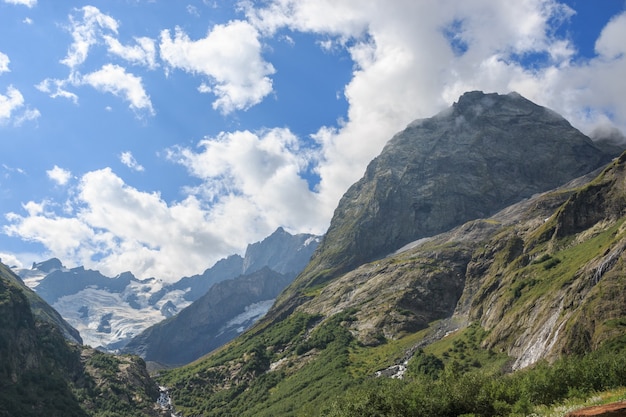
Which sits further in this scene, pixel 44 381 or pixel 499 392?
pixel 44 381

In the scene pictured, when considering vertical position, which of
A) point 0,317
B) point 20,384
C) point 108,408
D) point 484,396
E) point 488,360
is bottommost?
point 488,360

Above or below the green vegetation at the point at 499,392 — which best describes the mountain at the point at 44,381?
above

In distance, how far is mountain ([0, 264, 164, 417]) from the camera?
14100cm

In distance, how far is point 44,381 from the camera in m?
156

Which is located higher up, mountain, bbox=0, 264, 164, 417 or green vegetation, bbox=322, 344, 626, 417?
mountain, bbox=0, 264, 164, 417

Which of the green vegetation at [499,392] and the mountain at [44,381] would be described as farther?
the mountain at [44,381]

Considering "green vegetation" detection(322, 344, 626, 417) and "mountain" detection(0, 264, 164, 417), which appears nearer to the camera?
"green vegetation" detection(322, 344, 626, 417)

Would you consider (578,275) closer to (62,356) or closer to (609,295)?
(609,295)

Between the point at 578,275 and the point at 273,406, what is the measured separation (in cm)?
11303

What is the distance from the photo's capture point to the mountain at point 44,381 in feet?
463

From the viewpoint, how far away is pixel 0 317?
164 metres

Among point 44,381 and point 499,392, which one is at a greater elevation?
point 44,381

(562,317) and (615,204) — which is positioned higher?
(615,204)

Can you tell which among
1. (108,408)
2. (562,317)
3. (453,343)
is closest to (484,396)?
(562,317)
